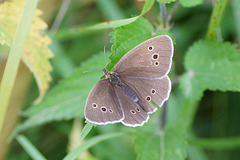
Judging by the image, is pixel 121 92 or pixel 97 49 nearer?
pixel 121 92

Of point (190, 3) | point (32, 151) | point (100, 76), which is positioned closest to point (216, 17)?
point (190, 3)

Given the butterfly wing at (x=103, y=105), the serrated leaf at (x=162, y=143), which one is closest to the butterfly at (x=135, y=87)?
the butterfly wing at (x=103, y=105)

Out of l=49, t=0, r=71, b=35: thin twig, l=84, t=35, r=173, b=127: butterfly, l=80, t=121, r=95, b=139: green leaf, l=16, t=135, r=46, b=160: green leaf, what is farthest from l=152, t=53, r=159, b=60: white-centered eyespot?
l=49, t=0, r=71, b=35: thin twig

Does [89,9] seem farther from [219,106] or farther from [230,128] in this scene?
[230,128]

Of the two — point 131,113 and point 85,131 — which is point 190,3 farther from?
point 85,131

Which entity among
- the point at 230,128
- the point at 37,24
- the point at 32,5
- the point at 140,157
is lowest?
the point at 230,128

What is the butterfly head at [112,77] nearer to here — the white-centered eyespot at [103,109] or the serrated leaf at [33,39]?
the white-centered eyespot at [103,109]

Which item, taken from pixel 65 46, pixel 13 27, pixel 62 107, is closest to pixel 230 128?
pixel 62 107
